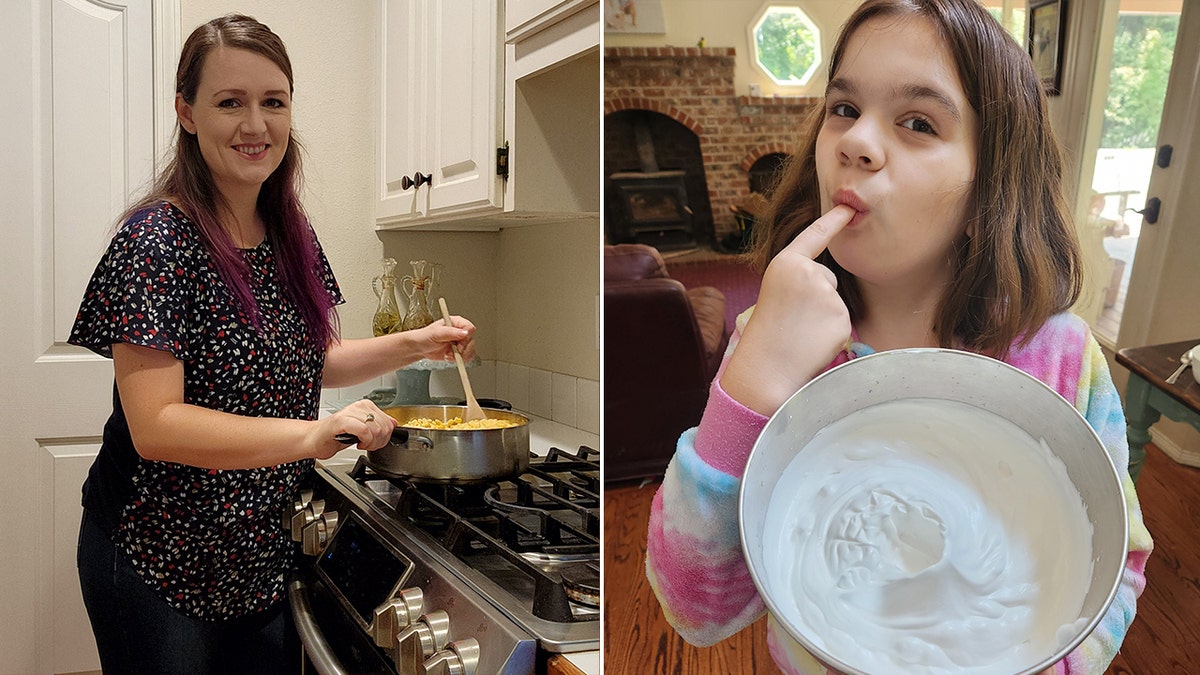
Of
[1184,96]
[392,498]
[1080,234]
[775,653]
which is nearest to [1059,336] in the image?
[1080,234]

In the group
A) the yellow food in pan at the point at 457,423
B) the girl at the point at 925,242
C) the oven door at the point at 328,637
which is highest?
the girl at the point at 925,242

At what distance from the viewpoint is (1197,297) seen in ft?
1.94

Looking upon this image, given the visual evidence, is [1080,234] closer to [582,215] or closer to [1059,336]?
[1059,336]

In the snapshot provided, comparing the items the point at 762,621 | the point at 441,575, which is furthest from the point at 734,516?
the point at 441,575

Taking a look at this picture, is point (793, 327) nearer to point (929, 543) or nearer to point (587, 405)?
point (929, 543)

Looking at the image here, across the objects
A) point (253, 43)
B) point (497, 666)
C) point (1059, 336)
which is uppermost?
point (253, 43)

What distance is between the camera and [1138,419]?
59 centimetres

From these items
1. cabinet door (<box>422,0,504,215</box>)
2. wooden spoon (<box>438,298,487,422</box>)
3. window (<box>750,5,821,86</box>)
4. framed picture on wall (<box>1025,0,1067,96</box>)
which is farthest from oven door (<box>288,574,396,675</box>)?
framed picture on wall (<box>1025,0,1067,96</box>)

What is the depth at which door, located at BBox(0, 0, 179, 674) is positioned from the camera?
96cm

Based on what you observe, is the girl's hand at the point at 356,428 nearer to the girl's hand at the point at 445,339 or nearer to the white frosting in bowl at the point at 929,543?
the girl's hand at the point at 445,339

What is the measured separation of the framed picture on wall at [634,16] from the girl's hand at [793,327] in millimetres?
244

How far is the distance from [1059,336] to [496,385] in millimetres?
739

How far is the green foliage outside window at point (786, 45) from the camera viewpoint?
2.18 feet

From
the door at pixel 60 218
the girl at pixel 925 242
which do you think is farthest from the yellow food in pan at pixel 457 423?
the girl at pixel 925 242
